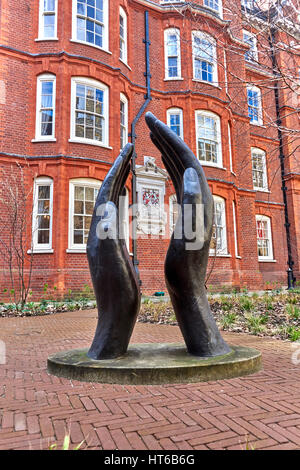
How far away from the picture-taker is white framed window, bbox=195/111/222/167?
16484 millimetres

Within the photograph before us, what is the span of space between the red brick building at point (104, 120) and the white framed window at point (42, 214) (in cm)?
4

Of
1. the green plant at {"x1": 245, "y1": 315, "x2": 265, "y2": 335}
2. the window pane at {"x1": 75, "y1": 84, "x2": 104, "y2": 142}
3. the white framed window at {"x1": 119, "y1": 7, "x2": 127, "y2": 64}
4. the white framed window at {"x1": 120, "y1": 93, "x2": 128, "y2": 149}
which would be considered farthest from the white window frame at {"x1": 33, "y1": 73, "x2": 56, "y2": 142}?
the green plant at {"x1": 245, "y1": 315, "x2": 265, "y2": 335}

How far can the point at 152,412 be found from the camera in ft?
8.19

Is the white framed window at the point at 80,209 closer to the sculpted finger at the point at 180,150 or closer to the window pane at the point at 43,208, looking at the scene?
the window pane at the point at 43,208

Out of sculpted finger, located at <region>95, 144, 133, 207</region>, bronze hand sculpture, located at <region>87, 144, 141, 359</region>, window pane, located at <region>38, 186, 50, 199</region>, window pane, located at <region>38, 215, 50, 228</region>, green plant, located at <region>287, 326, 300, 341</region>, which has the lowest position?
green plant, located at <region>287, 326, 300, 341</region>

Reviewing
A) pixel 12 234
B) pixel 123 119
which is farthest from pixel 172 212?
pixel 12 234

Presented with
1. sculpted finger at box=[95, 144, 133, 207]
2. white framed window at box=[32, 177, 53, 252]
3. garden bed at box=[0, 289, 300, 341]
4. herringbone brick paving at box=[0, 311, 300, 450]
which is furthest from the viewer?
white framed window at box=[32, 177, 53, 252]

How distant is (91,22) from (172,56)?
435cm

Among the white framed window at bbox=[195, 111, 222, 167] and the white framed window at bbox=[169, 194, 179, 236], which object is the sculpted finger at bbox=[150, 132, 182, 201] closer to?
Answer: the white framed window at bbox=[169, 194, 179, 236]

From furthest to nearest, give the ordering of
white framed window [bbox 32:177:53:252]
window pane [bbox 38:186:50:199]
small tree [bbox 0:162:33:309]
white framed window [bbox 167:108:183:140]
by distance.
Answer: white framed window [bbox 167:108:183:140] → window pane [bbox 38:186:50:199] → white framed window [bbox 32:177:53:252] → small tree [bbox 0:162:33:309]

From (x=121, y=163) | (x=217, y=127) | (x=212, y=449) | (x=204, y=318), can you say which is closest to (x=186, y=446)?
(x=212, y=449)

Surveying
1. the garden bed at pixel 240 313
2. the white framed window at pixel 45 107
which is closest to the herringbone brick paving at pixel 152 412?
the garden bed at pixel 240 313

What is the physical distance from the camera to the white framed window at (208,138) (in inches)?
649

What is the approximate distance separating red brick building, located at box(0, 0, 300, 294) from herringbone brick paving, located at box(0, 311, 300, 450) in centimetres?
752
